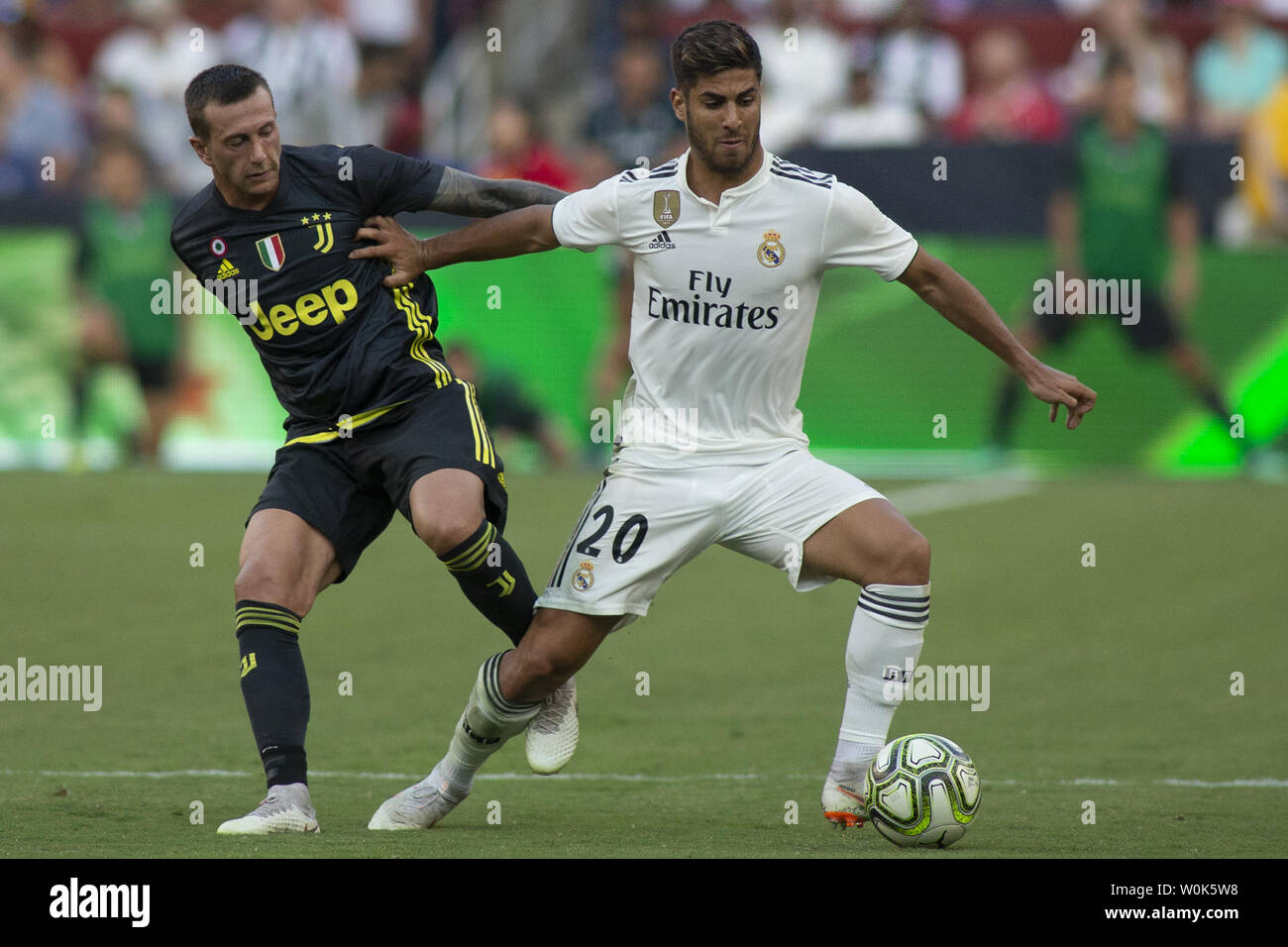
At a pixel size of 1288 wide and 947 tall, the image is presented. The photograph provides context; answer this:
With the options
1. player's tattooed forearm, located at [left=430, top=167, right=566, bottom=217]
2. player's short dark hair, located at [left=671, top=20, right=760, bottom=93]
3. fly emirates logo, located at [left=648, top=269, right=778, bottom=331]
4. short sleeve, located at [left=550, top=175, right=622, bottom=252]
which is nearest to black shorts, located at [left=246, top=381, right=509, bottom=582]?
player's tattooed forearm, located at [left=430, top=167, right=566, bottom=217]

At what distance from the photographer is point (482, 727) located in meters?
6.40

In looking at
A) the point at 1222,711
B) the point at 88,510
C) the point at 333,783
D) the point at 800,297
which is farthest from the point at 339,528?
the point at 88,510

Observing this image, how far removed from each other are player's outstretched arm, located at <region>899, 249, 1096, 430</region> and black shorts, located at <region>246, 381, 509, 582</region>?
154cm

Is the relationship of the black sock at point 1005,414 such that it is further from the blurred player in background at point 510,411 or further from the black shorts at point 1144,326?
the blurred player in background at point 510,411

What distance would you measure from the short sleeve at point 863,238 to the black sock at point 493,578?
142 centimetres

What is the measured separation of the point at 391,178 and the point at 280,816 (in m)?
2.20

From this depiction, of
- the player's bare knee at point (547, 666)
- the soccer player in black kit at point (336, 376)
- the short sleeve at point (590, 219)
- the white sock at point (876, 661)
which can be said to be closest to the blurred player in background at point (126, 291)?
the soccer player in black kit at point (336, 376)

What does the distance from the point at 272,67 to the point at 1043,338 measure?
706 centimetres

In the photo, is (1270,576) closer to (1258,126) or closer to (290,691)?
(1258,126)

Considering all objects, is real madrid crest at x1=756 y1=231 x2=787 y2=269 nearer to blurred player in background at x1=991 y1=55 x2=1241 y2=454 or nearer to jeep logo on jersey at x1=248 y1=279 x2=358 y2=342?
jeep logo on jersey at x1=248 y1=279 x2=358 y2=342

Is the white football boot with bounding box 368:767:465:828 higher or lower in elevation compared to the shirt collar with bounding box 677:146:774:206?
lower

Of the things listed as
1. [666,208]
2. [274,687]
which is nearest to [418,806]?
[274,687]

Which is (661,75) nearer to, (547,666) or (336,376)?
(336,376)

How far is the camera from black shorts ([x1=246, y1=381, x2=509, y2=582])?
252 inches
